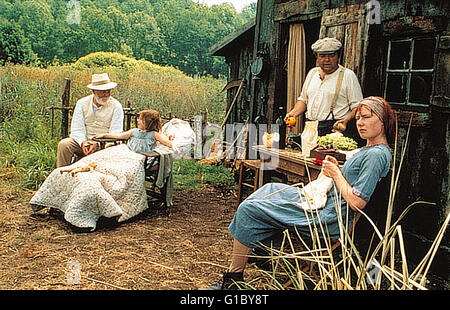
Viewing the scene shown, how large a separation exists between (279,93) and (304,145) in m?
2.37

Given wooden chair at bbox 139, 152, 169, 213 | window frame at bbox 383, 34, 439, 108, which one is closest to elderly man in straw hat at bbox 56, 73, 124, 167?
wooden chair at bbox 139, 152, 169, 213

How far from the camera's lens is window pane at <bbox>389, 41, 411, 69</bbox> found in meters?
4.47

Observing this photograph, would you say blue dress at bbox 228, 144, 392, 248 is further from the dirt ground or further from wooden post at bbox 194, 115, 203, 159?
wooden post at bbox 194, 115, 203, 159

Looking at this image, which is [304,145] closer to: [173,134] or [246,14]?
[173,134]

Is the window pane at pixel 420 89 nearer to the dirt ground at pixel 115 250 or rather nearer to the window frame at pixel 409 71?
the window frame at pixel 409 71

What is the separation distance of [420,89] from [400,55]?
1.56ft

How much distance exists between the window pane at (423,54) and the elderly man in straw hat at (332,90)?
61cm

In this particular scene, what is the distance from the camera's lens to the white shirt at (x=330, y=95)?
181 inches

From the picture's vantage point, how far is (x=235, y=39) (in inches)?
386

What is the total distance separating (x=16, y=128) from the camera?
838 centimetres

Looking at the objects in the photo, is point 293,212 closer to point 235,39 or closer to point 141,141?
point 141,141

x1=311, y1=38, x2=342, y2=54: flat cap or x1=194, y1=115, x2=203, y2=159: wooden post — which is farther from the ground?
x1=311, y1=38, x2=342, y2=54: flat cap

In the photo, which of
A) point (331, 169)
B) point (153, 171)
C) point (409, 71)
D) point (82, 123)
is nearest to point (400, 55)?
point (409, 71)

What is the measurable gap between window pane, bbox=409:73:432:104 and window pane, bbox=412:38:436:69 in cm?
10
